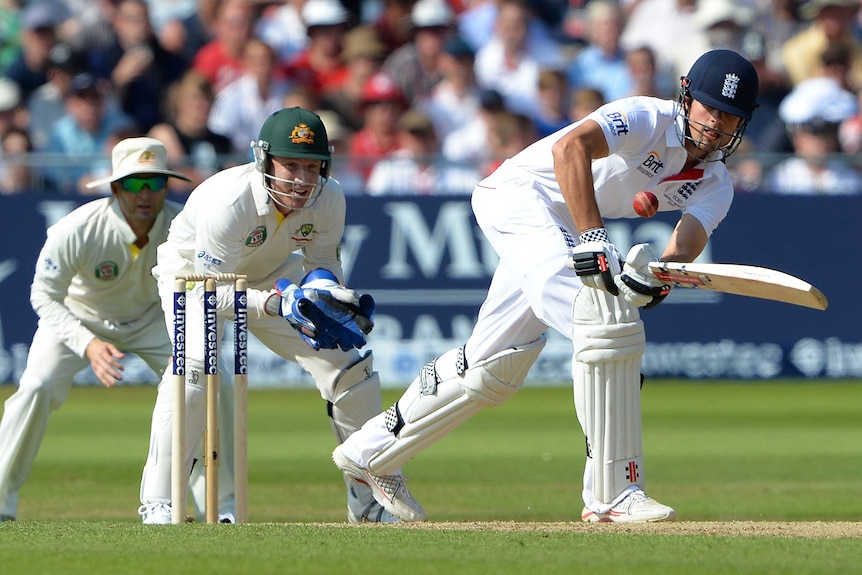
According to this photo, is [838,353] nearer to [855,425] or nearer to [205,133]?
[855,425]

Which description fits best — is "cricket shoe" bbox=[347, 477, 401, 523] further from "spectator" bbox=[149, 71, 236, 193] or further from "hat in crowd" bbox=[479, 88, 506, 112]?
"hat in crowd" bbox=[479, 88, 506, 112]

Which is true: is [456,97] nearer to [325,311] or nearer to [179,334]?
[325,311]

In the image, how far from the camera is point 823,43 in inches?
574

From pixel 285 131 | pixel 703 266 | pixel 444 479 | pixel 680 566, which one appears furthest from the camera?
pixel 444 479

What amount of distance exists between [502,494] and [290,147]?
2.58 metres

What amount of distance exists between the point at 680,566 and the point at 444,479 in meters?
4.07

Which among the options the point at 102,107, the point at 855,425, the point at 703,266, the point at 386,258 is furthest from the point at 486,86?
the point at 703,266

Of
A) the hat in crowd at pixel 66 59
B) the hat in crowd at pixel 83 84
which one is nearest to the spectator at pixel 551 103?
the hat in crowd at pixel 83 84

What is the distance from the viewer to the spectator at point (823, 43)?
14.5 m

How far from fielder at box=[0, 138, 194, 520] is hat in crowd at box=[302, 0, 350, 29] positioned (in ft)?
25.3

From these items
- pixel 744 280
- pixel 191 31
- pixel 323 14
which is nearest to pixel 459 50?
pixel 323 14

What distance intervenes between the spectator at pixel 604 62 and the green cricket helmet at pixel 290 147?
8.35 meters

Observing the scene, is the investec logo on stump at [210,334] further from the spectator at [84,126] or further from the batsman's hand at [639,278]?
the spectator at [84,126]

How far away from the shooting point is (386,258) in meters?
12.6
